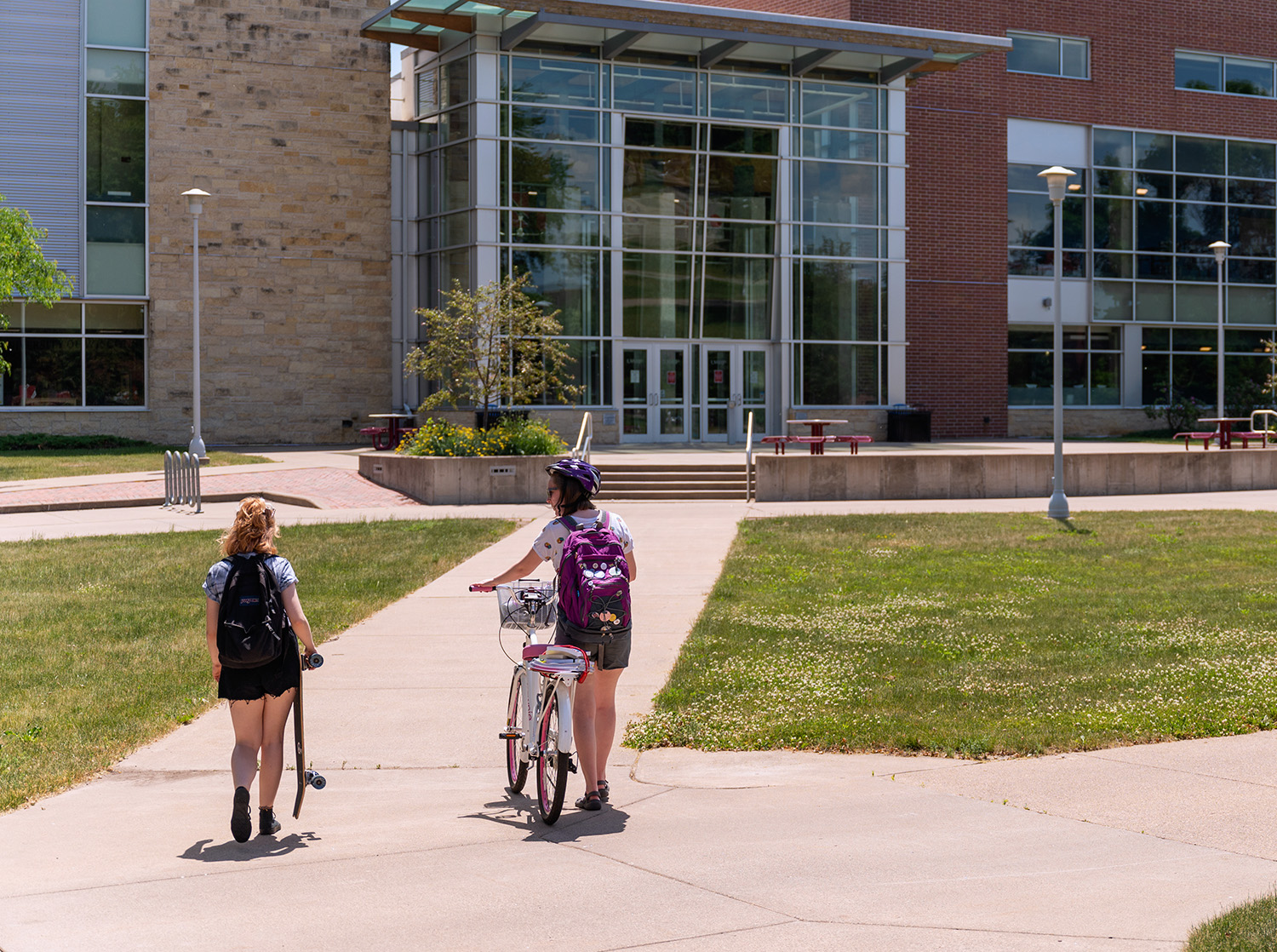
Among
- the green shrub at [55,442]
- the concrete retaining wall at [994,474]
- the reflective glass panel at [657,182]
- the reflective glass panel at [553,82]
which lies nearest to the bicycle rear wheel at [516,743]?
the concrete retaining wall at [994,474]

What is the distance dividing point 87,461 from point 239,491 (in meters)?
6.88

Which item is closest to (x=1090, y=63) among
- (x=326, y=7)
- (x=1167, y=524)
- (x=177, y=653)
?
(x=326, y=7)

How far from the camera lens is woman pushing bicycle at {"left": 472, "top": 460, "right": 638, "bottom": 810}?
6.09 m

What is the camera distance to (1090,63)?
39.0 m

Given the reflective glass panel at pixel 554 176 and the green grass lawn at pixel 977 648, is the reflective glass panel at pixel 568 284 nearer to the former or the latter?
the reflective glass panel at pixel 554 176

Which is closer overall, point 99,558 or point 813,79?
point 99,558

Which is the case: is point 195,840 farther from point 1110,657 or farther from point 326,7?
point 326,7

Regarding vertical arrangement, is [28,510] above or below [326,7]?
below

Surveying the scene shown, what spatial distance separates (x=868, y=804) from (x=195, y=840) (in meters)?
2.92

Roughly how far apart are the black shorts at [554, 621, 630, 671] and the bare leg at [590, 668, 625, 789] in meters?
0.06

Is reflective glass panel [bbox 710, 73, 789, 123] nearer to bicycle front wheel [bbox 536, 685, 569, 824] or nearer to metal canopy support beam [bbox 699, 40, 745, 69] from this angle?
metal canopy support beam [bbox 699, 40, 745, 69]

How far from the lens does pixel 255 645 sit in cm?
581

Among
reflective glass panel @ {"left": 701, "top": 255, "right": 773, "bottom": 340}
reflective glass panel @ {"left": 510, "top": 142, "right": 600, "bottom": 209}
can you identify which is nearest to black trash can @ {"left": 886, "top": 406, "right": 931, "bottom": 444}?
reflective glass panel @ {"left": 701, "top": 255, "right": 773, "bottom": 340}

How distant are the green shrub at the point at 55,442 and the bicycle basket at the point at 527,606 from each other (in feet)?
93.0
